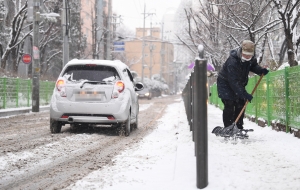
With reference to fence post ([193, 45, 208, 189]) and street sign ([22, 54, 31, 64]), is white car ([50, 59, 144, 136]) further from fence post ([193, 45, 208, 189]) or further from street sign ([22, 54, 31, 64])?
street sign ([22, 54, 31, 64])

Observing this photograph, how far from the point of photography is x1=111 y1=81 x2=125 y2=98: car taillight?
9102mm

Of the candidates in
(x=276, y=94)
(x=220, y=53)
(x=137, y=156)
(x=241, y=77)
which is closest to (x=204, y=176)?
(x=137, y=156)

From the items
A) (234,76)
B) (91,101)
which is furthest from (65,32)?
(234,76)

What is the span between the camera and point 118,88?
917 centimetres

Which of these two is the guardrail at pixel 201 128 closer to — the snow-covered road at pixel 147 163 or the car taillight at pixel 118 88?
the snow-covered road at pixel 147 163

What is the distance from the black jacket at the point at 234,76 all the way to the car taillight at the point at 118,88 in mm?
2521

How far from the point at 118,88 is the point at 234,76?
9.86 ft

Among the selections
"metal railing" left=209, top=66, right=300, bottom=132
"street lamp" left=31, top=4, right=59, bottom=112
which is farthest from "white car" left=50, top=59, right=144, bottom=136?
"street lamp" left=31, top=4, right=59, bottom=112

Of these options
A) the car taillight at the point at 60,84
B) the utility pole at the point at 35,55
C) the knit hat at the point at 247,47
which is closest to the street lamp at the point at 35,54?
the utility pole at the point at 35,55

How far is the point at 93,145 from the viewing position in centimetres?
757

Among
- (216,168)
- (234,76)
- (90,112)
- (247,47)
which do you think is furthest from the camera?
(90,112)

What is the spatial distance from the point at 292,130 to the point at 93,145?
336cm

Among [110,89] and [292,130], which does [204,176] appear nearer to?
[292,130]

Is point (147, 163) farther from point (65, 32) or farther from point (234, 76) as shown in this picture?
point (65, 32)
